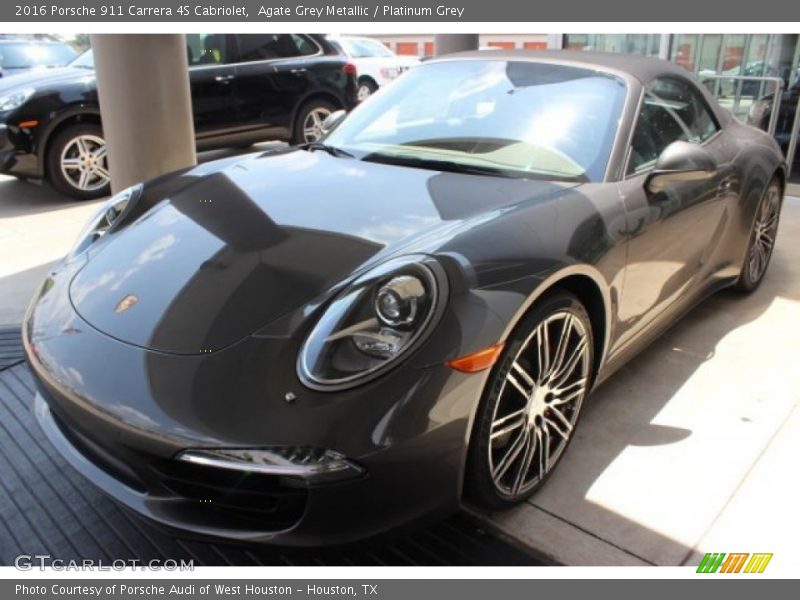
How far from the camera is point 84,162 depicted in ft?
19.5

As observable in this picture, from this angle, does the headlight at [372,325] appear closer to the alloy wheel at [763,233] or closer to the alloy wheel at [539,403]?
the alloy wheel at [539,403]

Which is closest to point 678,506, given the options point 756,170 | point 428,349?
point 428,349

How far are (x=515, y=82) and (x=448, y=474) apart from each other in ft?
5.81

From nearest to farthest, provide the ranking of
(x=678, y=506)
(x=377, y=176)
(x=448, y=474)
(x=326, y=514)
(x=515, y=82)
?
(x=326, y=514), (x=448, y=474), (x=678, y=506), (x=377, y=176), (x=515, y=82)

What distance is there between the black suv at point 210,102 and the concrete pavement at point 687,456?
96.8 inches

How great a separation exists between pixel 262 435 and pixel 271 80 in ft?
20.3

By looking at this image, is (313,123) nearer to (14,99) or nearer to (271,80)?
(271,80)

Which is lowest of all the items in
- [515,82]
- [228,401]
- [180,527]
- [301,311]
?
[180,527]

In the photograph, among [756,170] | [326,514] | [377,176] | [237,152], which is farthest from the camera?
[237,152]

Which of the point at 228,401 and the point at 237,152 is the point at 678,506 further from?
the point at 237,152

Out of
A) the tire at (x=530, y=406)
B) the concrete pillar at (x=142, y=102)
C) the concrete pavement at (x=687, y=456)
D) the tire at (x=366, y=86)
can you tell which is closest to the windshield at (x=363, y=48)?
the tire at (x=366, y=86)

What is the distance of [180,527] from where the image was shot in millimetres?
1617

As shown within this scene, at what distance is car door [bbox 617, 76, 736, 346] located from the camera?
2.44m

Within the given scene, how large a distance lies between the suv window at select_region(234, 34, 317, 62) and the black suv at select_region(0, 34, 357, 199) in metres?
0.01
